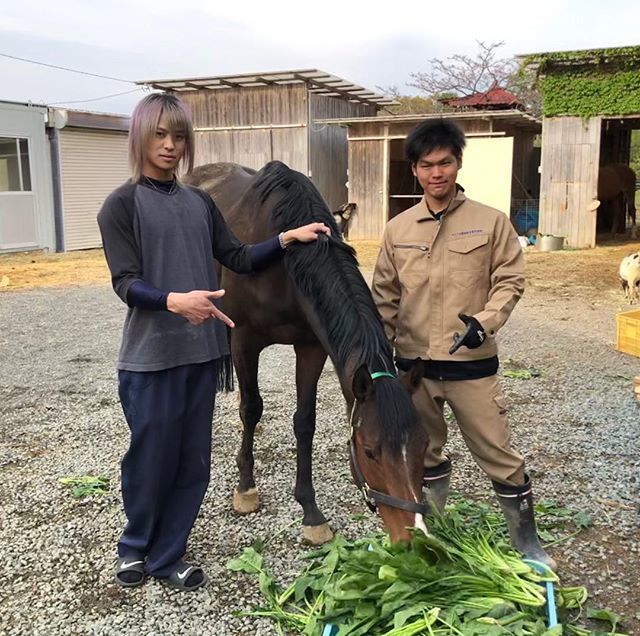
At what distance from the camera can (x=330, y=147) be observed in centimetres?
1709

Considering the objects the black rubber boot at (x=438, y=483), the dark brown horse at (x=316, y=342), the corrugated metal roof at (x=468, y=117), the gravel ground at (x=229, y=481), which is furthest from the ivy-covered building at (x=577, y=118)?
the black rubber boot at (x=438, y=483)

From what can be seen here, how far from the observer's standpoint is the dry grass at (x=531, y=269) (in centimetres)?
1003

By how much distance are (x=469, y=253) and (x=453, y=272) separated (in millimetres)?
91

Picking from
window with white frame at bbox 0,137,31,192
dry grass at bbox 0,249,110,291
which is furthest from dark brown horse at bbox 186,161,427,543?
window with white frame at bbox 0,137,31,192

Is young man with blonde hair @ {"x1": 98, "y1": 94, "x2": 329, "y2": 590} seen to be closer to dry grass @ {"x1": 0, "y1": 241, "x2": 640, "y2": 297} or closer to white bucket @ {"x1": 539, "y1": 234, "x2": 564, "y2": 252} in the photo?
dry grass @ {"x1": 0, "y1": 241, "x2": 640, "y2": 297}

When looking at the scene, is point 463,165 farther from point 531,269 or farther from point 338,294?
point 338,294

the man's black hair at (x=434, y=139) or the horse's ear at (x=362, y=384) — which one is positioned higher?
the man's black hair at (x=434, y=139)

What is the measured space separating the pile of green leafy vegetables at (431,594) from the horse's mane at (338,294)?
1.34 feet

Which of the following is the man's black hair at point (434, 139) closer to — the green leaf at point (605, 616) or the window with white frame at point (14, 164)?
Answer: the green leaf at point (605, 616)

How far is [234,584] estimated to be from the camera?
256 centimetres

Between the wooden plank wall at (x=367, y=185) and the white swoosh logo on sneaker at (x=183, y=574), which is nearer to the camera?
the white swoosh logo on sneaker at (x=183, y=574)

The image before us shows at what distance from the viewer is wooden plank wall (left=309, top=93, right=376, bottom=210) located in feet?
53.0

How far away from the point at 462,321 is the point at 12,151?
15.0 m

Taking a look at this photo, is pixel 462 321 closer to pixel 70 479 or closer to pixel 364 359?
pixel 364 359
